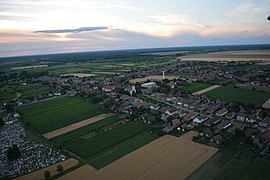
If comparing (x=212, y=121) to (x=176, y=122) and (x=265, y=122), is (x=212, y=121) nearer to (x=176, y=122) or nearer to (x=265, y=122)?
→ (x=176, y=122)

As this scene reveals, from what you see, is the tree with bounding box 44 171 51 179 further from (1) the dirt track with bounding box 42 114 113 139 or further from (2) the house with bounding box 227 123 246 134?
(2) the house with bounding box 227 123 246 134

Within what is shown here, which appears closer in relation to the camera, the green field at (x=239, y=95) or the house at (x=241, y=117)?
the house at (x=241, y=117)

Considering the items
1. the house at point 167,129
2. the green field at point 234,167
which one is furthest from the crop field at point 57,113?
the green field at point 234,167

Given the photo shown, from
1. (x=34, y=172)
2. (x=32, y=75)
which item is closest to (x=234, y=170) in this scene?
(x=34, y=172)

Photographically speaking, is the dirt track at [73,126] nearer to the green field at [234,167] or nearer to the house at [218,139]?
the house at [218,139]

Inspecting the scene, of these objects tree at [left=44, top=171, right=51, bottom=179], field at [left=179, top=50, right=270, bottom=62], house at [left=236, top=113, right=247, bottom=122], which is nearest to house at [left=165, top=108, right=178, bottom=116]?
house at [left=236, top=113, right=247, bottom=122]
